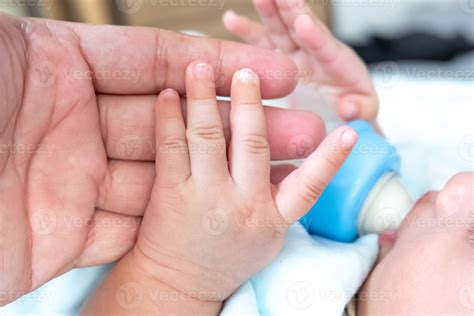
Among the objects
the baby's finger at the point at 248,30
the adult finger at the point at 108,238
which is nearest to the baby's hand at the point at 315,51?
the baby's finger at the point at 248,30

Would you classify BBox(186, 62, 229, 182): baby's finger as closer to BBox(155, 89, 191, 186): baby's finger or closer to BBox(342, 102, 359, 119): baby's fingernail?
BBox(155, 89, 191, 186): baby's finger

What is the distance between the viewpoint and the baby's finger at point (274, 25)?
3.09 feet

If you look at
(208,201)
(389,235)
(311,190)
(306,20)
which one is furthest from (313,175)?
(306,20)

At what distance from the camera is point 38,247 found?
67 cm

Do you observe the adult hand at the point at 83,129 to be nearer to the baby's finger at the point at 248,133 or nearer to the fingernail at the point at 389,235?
the baby's finger at the point at 248,133

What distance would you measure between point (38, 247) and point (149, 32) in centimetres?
31

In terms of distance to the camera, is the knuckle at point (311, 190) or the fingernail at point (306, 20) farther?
the fingernail at point (306, 20)

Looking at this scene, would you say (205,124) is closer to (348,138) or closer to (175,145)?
(175,145)

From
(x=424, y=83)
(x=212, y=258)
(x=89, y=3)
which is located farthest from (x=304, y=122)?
(x=89, y=3)

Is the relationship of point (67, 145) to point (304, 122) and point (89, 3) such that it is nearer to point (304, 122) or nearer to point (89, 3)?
point (304, 122)

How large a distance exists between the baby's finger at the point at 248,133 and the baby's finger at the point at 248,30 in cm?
39

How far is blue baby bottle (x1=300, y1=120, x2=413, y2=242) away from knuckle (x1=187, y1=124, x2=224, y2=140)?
20 cm

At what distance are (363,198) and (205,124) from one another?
26 cm

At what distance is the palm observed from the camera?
0.64 meters
